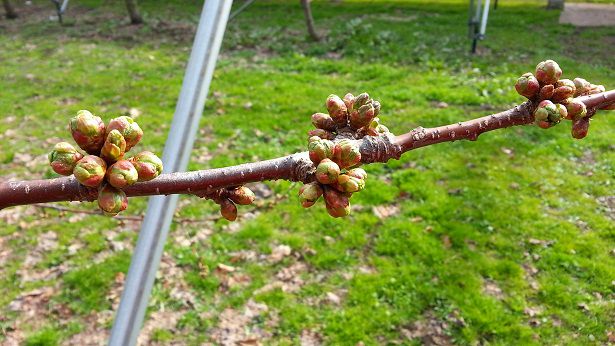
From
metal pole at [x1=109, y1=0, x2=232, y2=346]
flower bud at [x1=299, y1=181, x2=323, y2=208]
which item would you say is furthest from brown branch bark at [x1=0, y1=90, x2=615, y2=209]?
metal pole at [x1=109, y1=0, x2=232, y2=346]

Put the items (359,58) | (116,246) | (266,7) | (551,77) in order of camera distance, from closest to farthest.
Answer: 1. (551,77)
2. (116,246)
3. (359,58)
4. (266,7)

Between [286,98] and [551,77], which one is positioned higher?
[551,77]

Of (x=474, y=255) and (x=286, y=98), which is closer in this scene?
(x=474, y=255)

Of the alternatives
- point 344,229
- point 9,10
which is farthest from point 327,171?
point 9,10

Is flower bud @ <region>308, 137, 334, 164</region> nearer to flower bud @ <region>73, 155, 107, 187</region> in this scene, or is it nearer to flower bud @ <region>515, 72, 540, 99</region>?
flower bud @ <region>73, 155, 107, 187</region>

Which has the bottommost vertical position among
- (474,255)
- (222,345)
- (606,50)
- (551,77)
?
(222,345)

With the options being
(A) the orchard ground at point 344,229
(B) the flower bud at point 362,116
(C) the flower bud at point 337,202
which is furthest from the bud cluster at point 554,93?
(A) the orchard ground at point 344,229

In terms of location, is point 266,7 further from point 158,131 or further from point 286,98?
point 158,131

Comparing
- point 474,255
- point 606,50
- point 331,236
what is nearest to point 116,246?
point 331,236

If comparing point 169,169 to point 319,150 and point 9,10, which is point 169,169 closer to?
point 319,150
